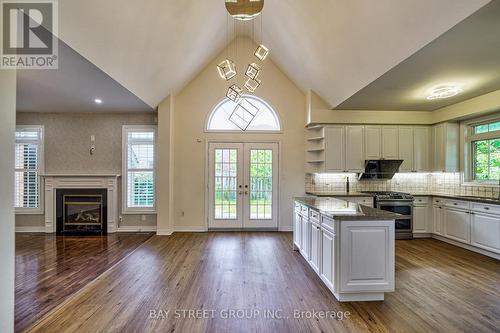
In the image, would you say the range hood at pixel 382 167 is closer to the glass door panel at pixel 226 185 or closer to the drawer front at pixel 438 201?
the drawer front at pixel 438 201

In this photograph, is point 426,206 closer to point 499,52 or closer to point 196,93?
point 499,52

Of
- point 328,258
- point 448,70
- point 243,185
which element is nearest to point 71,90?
point 243,185

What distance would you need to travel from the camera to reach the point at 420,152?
5781 mm

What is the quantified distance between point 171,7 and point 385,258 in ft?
13.8

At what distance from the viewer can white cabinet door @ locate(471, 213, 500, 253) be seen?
13.5ft

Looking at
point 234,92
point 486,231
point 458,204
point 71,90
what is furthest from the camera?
point 458,204

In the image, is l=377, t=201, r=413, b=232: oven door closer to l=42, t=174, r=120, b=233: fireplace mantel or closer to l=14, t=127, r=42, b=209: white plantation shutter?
l=42, t=174, r=120, b=233: fireplace mantel

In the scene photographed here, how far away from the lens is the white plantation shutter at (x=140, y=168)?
611 centimetres

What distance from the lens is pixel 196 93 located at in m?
6.19

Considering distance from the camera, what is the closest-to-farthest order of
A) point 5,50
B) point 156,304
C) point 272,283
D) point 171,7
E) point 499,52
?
point 5,50 → point 156,304 → point 499,52 → point 272,283 → point 171,7

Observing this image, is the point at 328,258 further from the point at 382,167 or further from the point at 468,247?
the point at 382,167

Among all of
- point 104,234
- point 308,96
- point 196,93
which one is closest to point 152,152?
point 196,93

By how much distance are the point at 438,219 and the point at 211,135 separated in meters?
5.14

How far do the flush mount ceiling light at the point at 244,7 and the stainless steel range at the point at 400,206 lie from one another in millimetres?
4293
